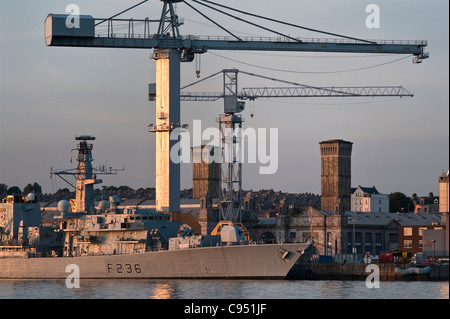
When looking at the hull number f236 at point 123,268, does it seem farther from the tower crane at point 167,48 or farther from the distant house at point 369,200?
the distant house at point 369,200

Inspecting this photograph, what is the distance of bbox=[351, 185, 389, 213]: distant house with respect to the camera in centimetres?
16962

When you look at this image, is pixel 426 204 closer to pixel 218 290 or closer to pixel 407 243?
pixel 407 243

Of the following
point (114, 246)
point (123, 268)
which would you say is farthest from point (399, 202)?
point (123, 268)

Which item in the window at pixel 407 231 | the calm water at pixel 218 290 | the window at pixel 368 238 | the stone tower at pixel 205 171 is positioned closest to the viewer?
the calm water at pixel 218 290

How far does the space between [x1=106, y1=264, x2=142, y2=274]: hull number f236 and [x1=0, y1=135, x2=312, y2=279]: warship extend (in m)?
0.07

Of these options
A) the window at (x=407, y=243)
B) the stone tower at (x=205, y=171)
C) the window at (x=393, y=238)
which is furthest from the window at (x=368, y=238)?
the stone tower at (x=205, y=171)

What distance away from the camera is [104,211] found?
241 feet

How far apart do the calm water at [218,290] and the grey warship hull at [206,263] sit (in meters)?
1.44

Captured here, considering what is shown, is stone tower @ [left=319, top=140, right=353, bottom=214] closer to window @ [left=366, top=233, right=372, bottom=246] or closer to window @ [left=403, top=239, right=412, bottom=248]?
window @ [left=366, top=233, right=372, bottom=246]

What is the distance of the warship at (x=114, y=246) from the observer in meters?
65.5

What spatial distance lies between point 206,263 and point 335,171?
315 feet

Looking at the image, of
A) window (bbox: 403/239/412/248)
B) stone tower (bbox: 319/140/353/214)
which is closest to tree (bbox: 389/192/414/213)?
stone tower (bbox: 319/140/353/214)
